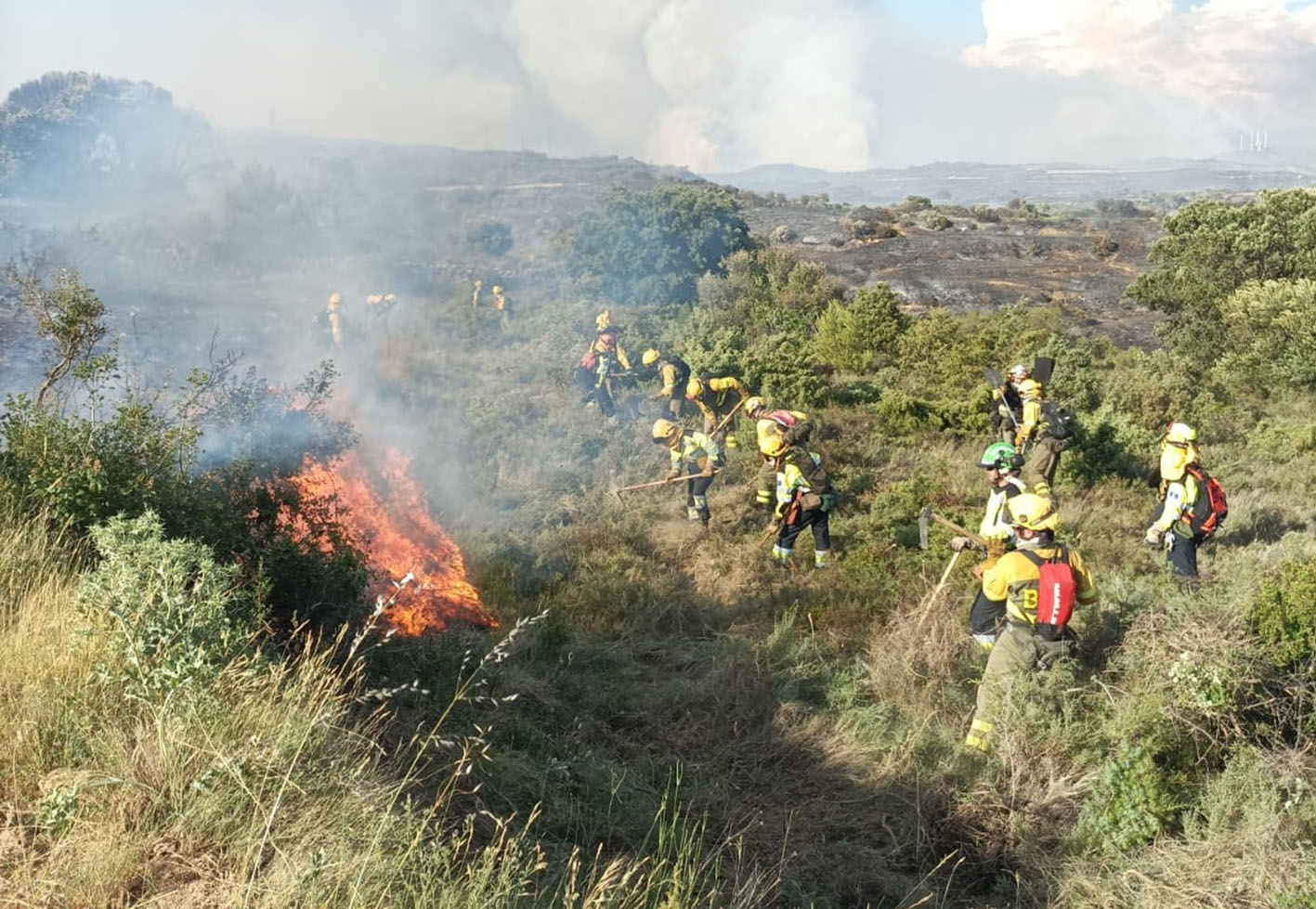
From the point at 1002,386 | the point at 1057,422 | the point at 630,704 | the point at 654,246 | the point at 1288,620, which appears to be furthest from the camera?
the point at 654,246

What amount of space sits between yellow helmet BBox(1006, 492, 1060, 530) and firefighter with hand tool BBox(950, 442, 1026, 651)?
1.57 ft

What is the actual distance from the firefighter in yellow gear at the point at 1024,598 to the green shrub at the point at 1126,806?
81cm

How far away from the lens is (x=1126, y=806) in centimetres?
448

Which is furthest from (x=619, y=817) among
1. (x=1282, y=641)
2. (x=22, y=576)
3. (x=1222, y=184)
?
(x=1222, y=184)

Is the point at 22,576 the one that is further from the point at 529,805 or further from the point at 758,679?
the point at 758,679

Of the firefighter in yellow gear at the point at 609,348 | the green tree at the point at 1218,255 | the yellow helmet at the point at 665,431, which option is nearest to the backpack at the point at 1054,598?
the yellow helmet at the point at 665,431

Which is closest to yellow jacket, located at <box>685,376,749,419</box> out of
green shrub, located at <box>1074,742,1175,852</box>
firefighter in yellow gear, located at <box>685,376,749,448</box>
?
firefighter in yellow gear, located at <box>685,376,749,448</box>

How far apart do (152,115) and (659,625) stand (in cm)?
1856

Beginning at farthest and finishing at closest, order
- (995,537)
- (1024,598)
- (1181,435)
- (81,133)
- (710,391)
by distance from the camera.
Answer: (81,133) < (710,391) < (1181,435) < (995,537) < (1024,598)

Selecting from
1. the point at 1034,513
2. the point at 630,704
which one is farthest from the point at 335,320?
the point at 1034,513

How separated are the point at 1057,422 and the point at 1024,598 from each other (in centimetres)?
486

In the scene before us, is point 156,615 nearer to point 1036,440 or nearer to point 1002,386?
point 1036,440

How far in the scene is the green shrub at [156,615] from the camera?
2.92 metres

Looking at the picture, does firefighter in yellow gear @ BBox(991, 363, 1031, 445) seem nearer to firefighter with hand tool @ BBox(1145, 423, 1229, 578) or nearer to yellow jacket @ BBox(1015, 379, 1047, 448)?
yellow jacket @ BBox(1015, 379, 1047, 448)
